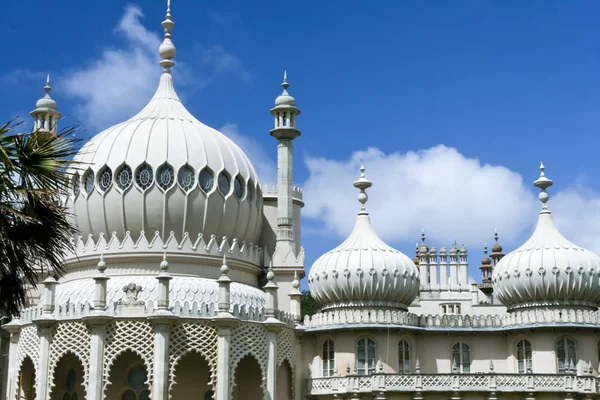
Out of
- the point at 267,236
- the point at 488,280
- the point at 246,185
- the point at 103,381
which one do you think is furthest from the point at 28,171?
the point at 488,280

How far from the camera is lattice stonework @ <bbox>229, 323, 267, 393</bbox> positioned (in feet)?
111

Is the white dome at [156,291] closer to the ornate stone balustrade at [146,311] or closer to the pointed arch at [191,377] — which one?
the ornate stone balustrade at [146,311]

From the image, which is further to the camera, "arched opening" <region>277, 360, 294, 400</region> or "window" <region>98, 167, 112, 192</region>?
"window" <region>98, 167, 112, 192</region>

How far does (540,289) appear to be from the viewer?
37.7m

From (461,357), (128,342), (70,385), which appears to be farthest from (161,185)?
(461,357)

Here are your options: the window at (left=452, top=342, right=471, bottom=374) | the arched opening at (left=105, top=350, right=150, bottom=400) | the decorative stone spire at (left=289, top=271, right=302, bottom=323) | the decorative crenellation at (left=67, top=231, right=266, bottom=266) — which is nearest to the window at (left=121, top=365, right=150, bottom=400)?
the arched opening at (left=105, top=350, right=150, bottom=400)

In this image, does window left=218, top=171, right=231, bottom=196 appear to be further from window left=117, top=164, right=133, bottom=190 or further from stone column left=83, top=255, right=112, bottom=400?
stone column left=83, top=255, right=112, bottom=400

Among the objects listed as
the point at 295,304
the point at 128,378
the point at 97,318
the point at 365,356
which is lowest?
the point at 128,378

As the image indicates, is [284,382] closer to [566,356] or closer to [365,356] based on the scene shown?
[365,356]

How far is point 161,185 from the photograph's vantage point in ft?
123

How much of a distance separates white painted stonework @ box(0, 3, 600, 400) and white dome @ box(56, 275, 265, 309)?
79mm

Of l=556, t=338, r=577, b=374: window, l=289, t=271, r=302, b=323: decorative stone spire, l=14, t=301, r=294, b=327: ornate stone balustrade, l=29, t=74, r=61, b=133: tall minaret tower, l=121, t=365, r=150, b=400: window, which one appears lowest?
l=121, t=365, r=150, b=400: window

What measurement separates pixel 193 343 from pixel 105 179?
8437 mm

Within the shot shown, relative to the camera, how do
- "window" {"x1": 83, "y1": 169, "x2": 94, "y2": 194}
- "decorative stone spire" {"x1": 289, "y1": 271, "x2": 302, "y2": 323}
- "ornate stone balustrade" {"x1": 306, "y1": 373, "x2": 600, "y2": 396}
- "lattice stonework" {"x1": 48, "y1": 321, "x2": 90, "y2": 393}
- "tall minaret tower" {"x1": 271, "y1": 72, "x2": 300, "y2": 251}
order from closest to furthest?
1. "lattice stonework" {"x1": 48, "y1": 321, "x2": 90, "y2": 393}
2. "ornate stone balustrade" {"x1": 306, "y1": 373, "x2": 600, "y2": 396}
3. "decorative stone spire" {"x1": 289, "y1": 271, "x2": 302, "y2": 323}
4. "window" {"x1": 83, "y1": 169, "x2": 94, "y2": 194}
5. "tall minaret tower" {"x1": 271, "y1": 72, "x2": 300, "y2": 251}
